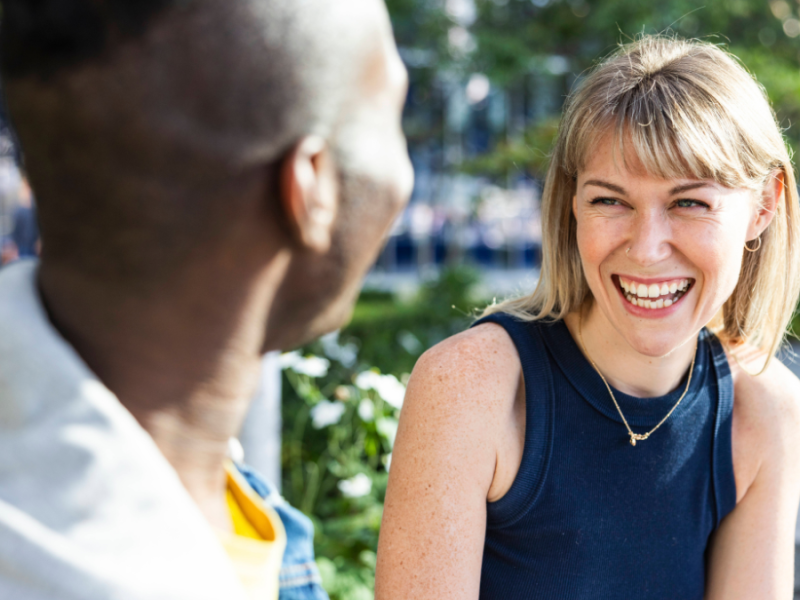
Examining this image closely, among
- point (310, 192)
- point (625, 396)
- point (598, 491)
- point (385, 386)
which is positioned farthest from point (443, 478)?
point (385, 386)

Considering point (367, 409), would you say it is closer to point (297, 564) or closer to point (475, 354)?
point (475, 354)

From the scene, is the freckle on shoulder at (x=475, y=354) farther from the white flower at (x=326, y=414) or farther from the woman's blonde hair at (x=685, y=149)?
the white flower at (x=326, y=414)

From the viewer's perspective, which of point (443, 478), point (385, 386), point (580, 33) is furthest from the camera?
point (580, 33)

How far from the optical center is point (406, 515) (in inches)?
64.7

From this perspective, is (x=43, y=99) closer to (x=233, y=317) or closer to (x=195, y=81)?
(x=195, y=81)

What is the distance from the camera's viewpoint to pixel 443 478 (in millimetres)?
1635

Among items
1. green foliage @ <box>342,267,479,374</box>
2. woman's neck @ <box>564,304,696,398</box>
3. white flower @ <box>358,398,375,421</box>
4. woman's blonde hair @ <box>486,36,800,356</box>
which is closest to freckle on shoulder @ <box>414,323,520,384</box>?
woman's blonde hair @ <box>486,36,800,356</box>

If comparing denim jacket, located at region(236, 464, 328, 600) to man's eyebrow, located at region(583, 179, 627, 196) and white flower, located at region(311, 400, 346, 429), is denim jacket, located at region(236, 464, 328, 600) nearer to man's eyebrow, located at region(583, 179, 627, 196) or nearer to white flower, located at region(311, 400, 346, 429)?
man's eyebrow, located at region(583, 179, 627, 196)

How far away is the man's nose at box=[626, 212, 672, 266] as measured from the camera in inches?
68.1

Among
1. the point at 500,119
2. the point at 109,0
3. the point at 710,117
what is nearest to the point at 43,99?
the point at 109,0

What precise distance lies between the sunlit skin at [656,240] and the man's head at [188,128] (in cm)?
115

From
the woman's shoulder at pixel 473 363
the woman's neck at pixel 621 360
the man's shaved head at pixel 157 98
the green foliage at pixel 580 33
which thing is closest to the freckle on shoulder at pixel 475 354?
the woman's shoulder at pixel 473 363

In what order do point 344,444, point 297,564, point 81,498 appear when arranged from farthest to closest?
point 344,444, point 297,564, point 81,498

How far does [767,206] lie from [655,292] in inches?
17.7
